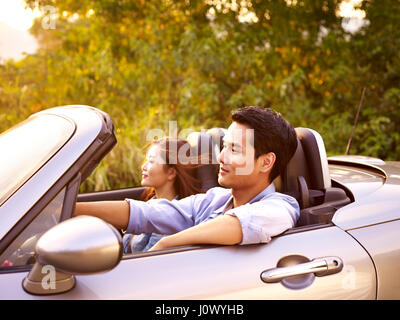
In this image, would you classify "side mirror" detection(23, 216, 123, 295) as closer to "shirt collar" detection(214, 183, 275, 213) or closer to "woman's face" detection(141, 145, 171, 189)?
"shirt collar" detection(214, 183, 275, 213)

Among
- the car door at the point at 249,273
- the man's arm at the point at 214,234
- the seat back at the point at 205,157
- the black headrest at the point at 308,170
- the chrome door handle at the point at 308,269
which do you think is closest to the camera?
the car door at the point at 249,273

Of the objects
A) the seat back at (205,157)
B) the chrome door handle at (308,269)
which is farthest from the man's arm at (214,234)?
the seat back at (205,157)

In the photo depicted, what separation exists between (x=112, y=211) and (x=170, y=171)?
0.89 meters

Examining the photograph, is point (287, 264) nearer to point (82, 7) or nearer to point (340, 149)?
point (340, 149)

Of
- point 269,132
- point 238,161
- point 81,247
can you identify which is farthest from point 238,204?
point 81,247

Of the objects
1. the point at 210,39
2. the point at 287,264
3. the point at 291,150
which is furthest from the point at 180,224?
the point at 210,39

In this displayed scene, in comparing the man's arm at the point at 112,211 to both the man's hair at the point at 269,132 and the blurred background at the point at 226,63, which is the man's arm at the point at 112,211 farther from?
the blurred background at the point at 226,63

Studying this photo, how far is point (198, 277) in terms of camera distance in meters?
1.53

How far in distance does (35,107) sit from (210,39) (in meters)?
2.83

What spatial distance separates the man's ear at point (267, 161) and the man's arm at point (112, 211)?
0.68m

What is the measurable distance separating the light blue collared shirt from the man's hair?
133 mm

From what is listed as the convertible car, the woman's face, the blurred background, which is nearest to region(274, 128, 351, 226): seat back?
the convertible car

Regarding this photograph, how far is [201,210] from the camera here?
7.91 feet

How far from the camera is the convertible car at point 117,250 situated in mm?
1318
